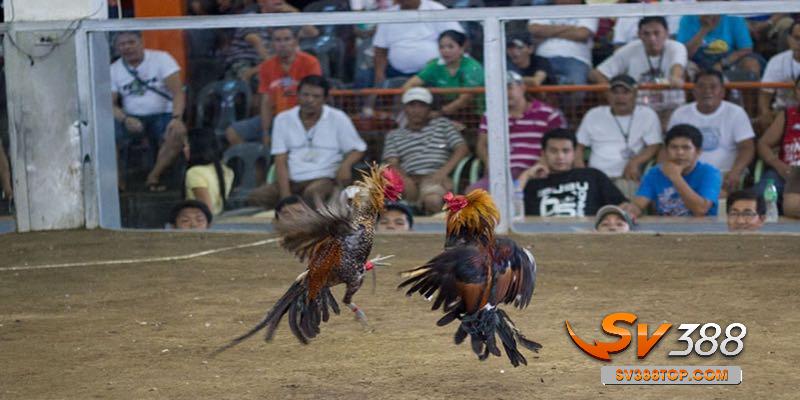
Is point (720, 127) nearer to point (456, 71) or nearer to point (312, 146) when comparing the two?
point (456, 71)

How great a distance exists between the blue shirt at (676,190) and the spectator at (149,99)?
3703mm

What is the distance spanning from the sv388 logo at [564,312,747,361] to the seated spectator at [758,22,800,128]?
127 inches

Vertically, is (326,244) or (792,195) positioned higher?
(326,244)

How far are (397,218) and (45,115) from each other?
294 centimetres

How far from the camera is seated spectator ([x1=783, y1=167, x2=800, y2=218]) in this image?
8867mm

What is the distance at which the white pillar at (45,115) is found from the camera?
997cm

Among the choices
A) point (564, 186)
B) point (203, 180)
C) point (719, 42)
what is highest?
point (719, 42)

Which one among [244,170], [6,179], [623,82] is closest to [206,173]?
[244,170]

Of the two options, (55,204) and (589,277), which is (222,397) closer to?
(589,277)

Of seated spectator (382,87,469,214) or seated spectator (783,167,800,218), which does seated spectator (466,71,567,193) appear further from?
seated spectator (783,167,800,218)

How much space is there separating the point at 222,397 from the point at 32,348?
4.95 ft

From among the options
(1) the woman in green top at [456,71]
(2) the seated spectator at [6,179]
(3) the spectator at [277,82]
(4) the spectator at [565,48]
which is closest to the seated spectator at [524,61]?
(4) the spectator at [565,48]

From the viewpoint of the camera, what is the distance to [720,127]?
29.9ft

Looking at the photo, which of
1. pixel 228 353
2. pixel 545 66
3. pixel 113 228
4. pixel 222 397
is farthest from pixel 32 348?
pixel 545 66
